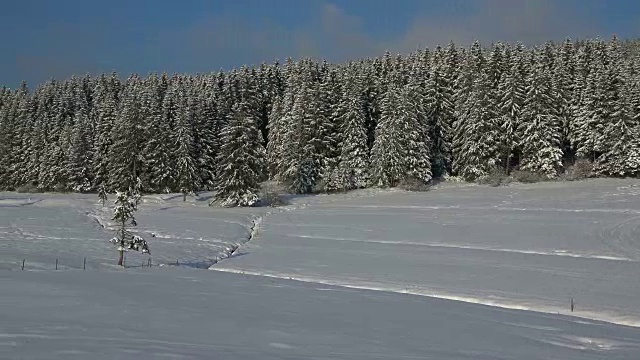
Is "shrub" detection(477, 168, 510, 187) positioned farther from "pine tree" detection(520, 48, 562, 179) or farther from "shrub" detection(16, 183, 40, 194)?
"shrub" detection(16, 183, 40, 194)

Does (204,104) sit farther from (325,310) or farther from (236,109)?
(325,310)

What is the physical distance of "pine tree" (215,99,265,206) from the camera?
56.2 m

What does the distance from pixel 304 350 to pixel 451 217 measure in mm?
39015

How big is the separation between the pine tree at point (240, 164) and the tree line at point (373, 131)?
0.48 feet

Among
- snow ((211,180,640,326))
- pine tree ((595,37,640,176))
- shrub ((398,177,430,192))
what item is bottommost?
snow ((211,180,640,326))

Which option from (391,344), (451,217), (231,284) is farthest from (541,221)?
(391,344)

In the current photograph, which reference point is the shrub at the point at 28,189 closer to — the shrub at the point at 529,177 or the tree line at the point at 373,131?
the tree line at the point at 373,131

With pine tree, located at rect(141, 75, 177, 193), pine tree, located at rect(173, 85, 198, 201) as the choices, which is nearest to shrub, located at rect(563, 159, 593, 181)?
pine tree, located at rect(173, 85, 198, 201)

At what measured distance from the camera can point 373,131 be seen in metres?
70.9

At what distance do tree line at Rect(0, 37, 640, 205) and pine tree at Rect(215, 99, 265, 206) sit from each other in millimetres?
146

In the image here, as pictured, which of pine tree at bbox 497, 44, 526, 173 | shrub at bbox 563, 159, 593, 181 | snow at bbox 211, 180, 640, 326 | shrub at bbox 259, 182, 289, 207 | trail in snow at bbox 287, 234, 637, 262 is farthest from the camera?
pine tree at bbox 497, 44, 526, 173

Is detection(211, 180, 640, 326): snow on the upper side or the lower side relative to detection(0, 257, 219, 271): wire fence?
upper

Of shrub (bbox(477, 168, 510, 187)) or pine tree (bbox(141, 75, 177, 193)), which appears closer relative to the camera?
shrub (bbox(477, 168, 510, 187))

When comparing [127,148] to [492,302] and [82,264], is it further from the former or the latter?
[492,302]
